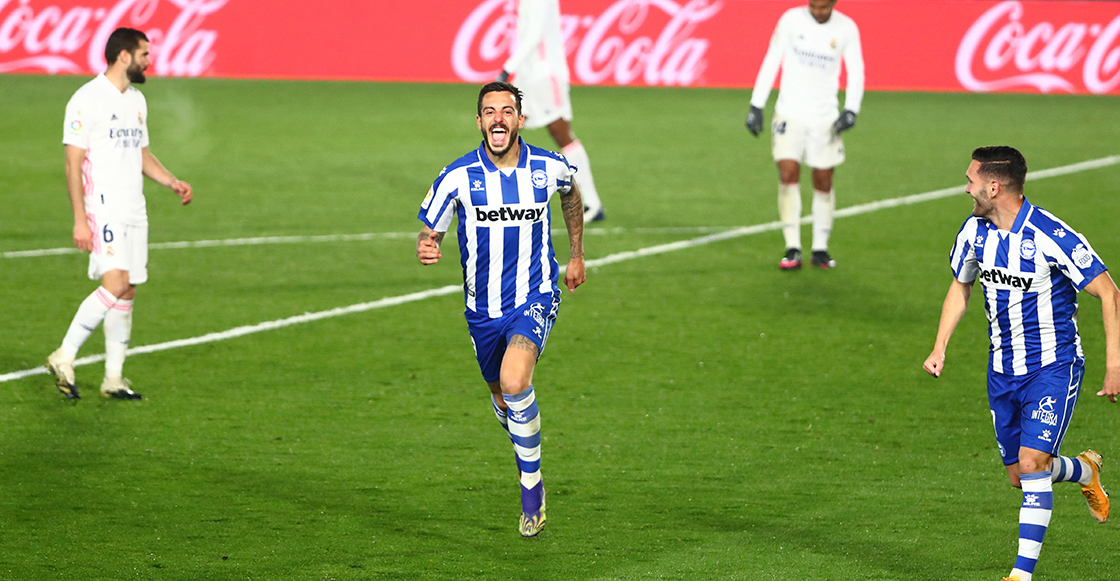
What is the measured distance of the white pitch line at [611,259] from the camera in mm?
8312

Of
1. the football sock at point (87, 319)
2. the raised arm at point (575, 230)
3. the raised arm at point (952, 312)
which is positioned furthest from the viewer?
the football sock at point (87, 319)

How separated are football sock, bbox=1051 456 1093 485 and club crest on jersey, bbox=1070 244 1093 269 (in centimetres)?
79

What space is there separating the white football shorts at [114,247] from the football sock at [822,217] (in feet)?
17.9

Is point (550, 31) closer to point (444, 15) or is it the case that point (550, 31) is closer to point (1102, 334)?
point (1102, 334)

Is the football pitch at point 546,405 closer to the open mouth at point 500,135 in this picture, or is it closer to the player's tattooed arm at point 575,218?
the player's tattooed arm at point 575,218

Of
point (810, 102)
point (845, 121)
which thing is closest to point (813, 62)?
point (810, 102)

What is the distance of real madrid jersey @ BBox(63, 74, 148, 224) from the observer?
694 centimetres

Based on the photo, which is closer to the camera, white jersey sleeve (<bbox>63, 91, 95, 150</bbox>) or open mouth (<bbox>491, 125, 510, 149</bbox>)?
open mouth (<bbox>491, 125, 510, 149</bbox>)

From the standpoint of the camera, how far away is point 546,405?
7230 mm

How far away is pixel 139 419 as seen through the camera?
691 centimetres

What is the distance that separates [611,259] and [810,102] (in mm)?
2042

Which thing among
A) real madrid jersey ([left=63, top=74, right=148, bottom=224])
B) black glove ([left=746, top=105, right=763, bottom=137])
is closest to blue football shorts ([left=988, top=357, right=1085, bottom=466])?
real madrid jersey ([left=63, top=74, right=148, bottom=224])

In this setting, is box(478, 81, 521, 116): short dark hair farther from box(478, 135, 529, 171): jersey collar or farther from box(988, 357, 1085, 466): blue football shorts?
box(988, 357, 1085, 466): blue football shorts

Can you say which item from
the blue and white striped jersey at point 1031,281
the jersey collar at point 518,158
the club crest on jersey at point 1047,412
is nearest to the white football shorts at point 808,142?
the jersey collar at point 518,158
